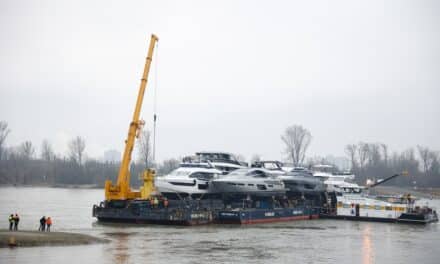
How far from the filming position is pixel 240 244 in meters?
31.0

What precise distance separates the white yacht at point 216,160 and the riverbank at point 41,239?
58.3ft

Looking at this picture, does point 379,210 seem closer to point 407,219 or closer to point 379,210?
point 379,210

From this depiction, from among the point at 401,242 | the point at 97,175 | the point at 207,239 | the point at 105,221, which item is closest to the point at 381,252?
the point at 401,242

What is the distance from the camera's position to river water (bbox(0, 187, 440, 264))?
2527cm

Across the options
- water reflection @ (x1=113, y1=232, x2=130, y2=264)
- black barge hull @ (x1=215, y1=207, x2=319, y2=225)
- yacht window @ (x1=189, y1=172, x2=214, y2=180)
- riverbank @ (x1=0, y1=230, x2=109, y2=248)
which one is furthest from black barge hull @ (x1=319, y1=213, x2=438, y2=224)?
riverbank @ (x1=0, y1=230, x2=109, y2=248)

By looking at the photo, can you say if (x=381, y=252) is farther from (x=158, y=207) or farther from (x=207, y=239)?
(x=158, y=207)

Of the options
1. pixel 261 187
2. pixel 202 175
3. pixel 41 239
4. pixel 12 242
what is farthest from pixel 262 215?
pixel 12 242

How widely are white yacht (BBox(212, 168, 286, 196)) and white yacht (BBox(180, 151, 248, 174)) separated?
2679 millimetres

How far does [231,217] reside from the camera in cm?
4150

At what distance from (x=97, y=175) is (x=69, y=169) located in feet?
20.9

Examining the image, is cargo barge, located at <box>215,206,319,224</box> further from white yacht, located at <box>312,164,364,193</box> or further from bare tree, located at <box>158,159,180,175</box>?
bare tree, located at <box>158,159,180,175</box>

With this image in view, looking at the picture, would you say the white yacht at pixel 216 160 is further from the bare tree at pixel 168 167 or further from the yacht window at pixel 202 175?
the bare tree at pixel 168 167

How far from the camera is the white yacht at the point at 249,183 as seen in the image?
44.2 meters

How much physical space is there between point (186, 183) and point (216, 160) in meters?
6.81
